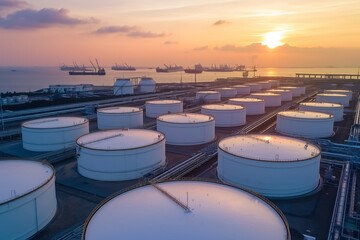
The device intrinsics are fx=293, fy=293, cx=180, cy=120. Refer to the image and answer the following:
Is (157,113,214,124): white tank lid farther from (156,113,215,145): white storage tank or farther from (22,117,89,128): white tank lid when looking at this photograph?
(22,117,89,128): white tank lid

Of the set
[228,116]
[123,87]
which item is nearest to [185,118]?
[228,116]

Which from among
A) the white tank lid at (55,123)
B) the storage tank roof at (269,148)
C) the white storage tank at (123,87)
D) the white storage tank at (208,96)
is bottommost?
the storage tank roof at (269,148)

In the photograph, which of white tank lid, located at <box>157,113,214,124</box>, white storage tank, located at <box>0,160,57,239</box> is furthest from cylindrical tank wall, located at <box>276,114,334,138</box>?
white storage tank, located at <box>0,160,57,239</box>

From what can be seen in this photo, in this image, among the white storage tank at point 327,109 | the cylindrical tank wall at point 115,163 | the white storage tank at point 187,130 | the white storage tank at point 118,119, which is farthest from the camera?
the white storage tank at point 327,109

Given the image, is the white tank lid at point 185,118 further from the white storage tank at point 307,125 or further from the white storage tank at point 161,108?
the white storage tank at point 161,108

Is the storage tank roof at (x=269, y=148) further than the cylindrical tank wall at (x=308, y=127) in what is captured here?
No

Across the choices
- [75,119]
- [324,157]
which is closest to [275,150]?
[324,157]

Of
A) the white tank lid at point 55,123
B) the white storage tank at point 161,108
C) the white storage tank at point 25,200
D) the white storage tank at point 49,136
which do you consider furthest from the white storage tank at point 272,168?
the white storage tank at point 161,108

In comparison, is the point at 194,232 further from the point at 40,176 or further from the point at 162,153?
the point at 162,153
